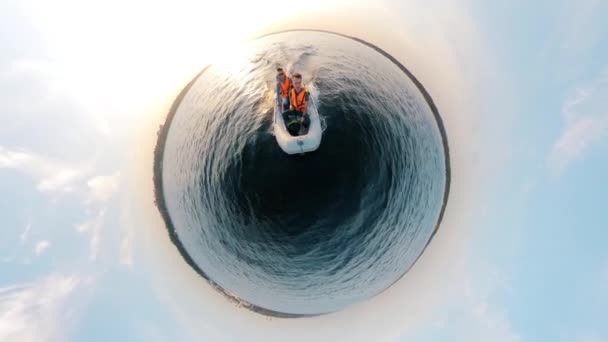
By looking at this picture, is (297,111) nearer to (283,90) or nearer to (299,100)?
(299,100)

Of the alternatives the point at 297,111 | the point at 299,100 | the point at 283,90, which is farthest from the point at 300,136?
the point at 283,90

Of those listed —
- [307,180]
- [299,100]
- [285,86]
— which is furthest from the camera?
[285,86]

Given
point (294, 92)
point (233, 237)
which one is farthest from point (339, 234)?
point (294, 92)

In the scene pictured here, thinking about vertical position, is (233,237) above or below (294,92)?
below

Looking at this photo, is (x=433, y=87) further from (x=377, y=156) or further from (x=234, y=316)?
(x=234, y=316)

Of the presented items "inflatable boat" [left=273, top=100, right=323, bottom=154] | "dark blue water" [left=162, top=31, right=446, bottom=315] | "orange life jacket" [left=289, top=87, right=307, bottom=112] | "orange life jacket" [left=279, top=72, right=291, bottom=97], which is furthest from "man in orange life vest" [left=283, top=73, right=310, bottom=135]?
"dark blue water" [left=162, top=31, right=446, bottom=315]
